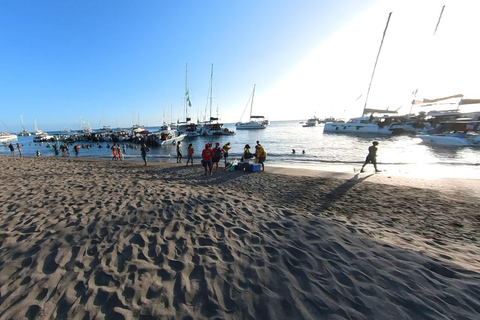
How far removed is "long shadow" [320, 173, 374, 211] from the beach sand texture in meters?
0.36

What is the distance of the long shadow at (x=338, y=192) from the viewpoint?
6.20 meters

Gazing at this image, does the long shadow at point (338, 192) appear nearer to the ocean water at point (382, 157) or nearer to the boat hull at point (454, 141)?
the ocean water at point (382, 157)

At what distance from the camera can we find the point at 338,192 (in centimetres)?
749

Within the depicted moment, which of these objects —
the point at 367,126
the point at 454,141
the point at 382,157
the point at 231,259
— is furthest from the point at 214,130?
the point at 231,259

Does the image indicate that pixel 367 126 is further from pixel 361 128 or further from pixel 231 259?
pixel 231 259

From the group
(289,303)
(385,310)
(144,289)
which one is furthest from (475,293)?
(144,289)

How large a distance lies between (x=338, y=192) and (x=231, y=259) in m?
6.02

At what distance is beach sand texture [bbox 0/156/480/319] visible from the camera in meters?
2.32

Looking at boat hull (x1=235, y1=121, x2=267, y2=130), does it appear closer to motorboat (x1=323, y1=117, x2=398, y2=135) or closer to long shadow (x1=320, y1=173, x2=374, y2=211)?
motorboat (x1=323, y1=117, x2=398, y2=135)

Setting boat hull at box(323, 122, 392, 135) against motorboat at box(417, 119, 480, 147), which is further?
boat hull at box(323, 122, 392, 135)

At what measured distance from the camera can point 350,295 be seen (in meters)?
2.48

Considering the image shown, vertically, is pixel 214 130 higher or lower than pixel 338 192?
higher

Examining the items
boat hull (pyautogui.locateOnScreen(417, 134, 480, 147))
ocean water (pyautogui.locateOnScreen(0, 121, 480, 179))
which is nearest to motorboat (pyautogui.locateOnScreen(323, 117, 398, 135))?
ocean water (pyautogui.locateOnScreen(0, 121, 480, 179))

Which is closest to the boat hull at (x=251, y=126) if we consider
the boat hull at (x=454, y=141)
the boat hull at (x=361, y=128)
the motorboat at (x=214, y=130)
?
the motorboat at (x=214, y=130)
